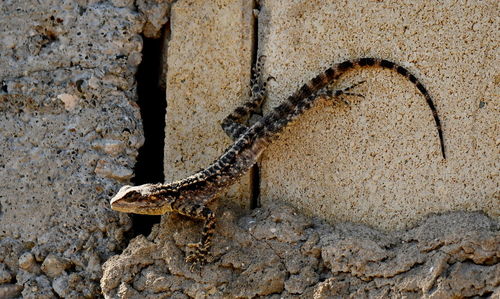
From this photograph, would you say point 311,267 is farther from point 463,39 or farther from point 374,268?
point 463,39

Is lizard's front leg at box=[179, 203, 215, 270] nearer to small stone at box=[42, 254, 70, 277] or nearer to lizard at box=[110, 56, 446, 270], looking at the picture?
lizard at box=[110, 56, 446, 270]

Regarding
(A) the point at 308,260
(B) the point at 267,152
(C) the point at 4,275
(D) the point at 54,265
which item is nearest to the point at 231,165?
(B) the point at 267,152

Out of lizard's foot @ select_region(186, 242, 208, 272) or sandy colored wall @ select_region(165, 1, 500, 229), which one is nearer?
sandy colored wall @ select_region(165, 1, 500, 229)

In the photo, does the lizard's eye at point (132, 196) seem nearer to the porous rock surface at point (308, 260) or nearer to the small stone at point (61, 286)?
the porous rock surface at point (308, 260)

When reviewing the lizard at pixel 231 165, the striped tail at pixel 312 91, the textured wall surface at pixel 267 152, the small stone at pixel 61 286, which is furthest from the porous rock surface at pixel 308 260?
the striped tail at pixel 312 91

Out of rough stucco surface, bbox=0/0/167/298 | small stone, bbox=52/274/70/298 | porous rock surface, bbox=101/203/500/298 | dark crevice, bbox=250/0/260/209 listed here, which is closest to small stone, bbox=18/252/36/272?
rough stucco surface, bbox=0/0/167/298

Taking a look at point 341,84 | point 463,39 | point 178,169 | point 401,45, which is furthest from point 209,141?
point 463,39

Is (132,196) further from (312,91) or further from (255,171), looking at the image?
(312,91)
